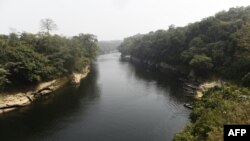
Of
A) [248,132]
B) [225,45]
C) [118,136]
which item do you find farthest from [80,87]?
[248,132]

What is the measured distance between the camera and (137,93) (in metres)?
60.6

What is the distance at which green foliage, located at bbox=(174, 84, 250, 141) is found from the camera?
83.3ft

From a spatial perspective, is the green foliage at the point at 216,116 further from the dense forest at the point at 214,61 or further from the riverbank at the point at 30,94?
the riverbank at the point at 30,94

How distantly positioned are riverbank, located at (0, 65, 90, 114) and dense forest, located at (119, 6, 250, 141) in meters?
32.5

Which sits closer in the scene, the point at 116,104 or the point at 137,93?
the point at 116,104

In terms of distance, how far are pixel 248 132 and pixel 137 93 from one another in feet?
154

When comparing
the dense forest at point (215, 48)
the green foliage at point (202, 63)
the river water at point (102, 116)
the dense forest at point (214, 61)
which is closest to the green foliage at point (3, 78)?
the river water at point (102, 116)

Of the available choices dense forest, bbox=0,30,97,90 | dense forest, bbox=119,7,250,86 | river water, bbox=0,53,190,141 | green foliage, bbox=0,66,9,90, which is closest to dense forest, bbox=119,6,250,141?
dense forest, bbox=119,7,250,86

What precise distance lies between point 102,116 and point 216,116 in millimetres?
21154

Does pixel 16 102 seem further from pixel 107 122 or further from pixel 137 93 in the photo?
pixel 137 93

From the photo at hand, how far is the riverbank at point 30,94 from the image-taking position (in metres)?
49.9

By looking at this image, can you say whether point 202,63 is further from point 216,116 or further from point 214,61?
point 216,116

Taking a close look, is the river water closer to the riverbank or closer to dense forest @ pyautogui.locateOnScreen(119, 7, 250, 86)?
the riverbank

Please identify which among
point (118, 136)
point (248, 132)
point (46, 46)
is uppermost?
point (46, 46)
